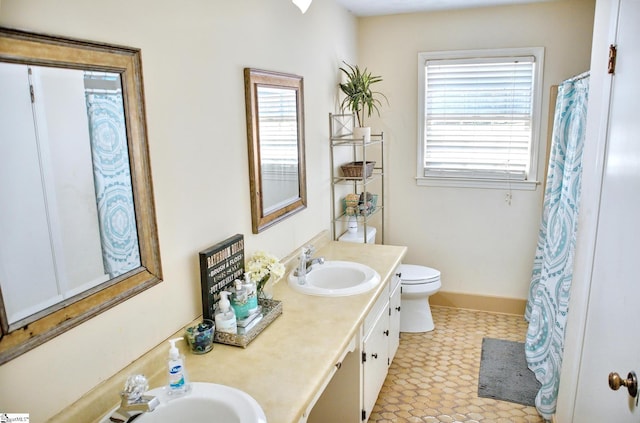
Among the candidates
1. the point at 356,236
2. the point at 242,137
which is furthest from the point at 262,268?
the point at 356,236

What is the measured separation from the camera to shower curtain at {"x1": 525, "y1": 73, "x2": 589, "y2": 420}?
240 centimetres

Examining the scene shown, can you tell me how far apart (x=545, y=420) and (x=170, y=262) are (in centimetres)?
210

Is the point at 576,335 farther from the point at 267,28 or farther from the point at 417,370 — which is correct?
the point at 267,28

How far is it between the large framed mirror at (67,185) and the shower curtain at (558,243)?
2.04 metres

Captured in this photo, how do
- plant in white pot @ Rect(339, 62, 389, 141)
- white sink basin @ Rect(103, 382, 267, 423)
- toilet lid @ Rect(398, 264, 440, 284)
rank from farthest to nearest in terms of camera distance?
toilet lid @ Rect(398, 264, 440, 284) < plant in white pot @ Rect(339, 62, 389, 141) < white sink basin @ Rect(103, 382, 267, 423)

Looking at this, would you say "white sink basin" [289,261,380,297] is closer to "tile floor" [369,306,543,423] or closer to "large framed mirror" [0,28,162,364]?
"tile floor" [369,306,543,423]

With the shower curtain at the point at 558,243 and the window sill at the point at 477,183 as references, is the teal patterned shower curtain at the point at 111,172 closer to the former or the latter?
the shower curtain at the point at 558,243

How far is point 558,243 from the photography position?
102 inches

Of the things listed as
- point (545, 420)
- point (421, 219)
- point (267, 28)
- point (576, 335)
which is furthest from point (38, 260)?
point (421, 219)

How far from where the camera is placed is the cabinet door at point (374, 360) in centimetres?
225

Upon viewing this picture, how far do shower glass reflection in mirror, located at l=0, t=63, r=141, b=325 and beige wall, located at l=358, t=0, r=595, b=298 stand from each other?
2.68 m

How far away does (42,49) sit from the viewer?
46.1 inches

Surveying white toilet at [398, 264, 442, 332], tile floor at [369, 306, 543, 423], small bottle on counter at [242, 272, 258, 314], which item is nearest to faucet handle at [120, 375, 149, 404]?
small bottle on counter at [242, 272, 258, 314]

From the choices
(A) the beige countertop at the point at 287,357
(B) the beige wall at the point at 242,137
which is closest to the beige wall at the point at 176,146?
(B) the beige wall at the point at 242,137
